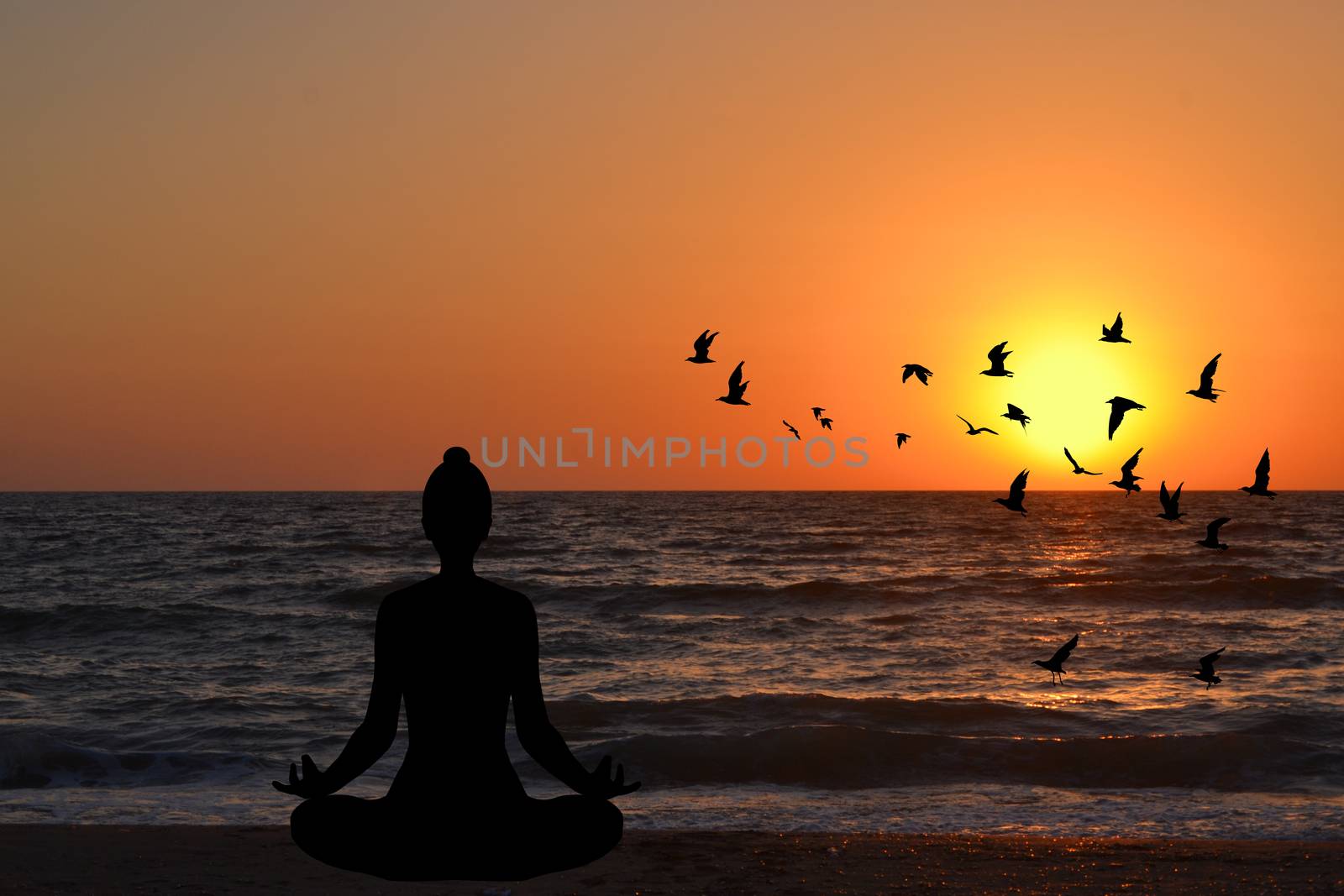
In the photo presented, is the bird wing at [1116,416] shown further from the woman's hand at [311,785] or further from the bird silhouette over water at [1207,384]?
the woman's hand at [311,785]

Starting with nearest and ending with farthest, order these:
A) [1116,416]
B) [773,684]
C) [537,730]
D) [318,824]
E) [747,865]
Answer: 1. [318,824]
2. [537,730]
3. [747,865]
4. [1116,416]
5. [773,684]

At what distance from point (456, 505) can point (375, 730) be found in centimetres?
81

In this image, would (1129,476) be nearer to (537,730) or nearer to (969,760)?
(969,760)

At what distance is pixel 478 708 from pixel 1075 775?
1602cm

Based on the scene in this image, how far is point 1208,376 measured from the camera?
53.0 ft

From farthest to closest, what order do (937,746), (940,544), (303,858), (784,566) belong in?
(940,544), (784,566), (937,746), (303,858)

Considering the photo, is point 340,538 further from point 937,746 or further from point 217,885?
point 217,885

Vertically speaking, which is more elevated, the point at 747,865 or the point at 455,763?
the point at 455,763

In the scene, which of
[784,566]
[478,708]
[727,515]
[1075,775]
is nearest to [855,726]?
[1075,775]

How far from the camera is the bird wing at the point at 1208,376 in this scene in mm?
Result: 15837

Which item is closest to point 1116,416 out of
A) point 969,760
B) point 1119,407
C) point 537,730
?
point 1119,407

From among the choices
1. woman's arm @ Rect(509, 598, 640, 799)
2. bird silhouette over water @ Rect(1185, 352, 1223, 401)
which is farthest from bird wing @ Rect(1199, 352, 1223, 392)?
woman's arm @ Rect(509, 598, 640, 799)

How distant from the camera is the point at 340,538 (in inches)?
2781

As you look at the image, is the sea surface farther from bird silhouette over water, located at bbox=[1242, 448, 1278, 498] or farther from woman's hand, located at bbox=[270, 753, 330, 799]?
woman's hand, located at bbox=[270, 753, 330, 799]
